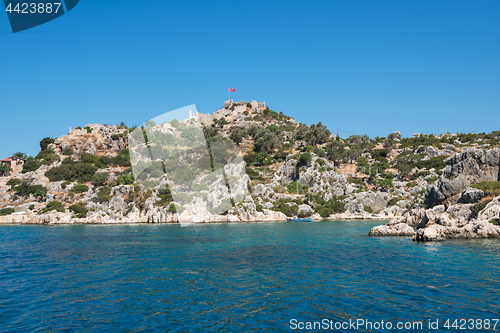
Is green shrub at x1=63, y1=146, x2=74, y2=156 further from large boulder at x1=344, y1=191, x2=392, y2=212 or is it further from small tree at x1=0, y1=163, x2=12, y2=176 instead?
large boulder at x1=344, y1=191, x2=392, y2=212

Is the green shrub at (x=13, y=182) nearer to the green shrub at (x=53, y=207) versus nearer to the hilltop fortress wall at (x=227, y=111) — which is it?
the green shrub at (x=53, y=207)

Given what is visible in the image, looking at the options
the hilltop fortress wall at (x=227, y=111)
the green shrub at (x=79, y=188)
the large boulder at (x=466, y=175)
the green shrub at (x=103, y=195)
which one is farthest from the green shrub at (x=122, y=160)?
the large boulder at (x=466, y=175)

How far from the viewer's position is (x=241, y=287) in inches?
545

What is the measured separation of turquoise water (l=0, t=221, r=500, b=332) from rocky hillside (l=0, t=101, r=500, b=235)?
15.2 meters

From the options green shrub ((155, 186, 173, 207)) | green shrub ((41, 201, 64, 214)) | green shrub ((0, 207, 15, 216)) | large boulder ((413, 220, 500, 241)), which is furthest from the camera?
green shrub ((0, 207, 15, 216))

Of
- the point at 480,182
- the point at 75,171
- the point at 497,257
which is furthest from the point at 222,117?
the point at 497,257

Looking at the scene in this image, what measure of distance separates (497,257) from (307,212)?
148 feet

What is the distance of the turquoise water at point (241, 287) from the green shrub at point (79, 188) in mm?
53688

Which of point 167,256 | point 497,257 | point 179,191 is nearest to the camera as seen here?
point 497,257

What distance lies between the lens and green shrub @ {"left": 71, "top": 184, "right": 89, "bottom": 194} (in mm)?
72944

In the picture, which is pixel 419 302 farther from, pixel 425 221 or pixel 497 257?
pixel 425 221

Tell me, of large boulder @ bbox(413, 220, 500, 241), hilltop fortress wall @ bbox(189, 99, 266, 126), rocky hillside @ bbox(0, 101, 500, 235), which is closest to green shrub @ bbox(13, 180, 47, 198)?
rocky hillside @ bbox(0, 101, 500, 235)

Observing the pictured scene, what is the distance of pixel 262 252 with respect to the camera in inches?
920

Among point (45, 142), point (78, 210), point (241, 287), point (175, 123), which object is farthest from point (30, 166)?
point (241, 287)
